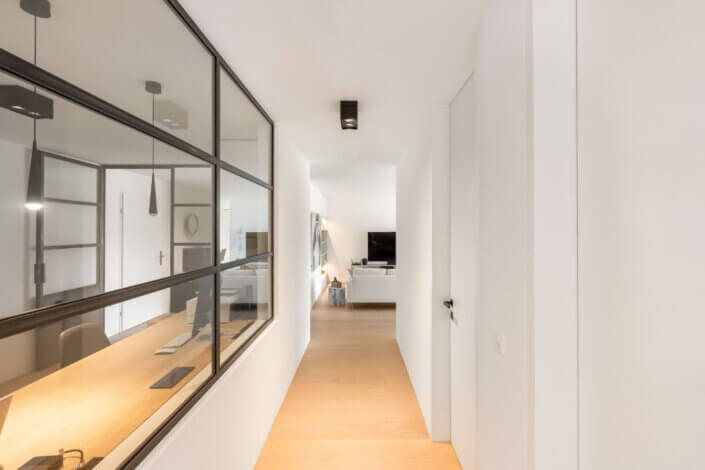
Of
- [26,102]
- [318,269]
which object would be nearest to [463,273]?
[26,102]

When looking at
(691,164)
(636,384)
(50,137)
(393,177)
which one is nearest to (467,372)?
(636,384)

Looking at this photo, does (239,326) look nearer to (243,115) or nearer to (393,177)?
(243,115)

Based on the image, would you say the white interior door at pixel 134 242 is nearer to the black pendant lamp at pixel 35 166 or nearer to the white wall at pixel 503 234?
the black pendant lamp at pixel 35 166

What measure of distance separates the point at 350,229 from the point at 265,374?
7489 millimetres

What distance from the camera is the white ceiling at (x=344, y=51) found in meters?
1.47

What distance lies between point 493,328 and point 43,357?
4.51 ft

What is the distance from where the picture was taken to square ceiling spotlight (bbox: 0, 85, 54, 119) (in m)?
0.69

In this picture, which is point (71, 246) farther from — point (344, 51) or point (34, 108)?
point (344, 51)

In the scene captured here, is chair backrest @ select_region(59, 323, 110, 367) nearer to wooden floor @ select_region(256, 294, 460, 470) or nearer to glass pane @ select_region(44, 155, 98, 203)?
glass pane @ select_region(44, 155, 98, 203)

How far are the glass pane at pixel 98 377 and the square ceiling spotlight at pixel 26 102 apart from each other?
0.47 m

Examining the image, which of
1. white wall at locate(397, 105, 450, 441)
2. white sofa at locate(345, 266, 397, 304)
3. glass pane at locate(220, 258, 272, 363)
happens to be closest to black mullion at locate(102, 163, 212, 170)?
glass pane at locate(220, 258, 272, 363)

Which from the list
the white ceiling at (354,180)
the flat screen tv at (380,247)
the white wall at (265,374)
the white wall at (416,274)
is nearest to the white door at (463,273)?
the white wall at (416,274)

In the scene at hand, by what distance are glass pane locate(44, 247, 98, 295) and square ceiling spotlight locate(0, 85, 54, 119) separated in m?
0.30

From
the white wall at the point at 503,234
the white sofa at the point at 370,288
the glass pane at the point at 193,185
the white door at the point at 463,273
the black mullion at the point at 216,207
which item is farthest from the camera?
the white sofa at the point at 370,288
